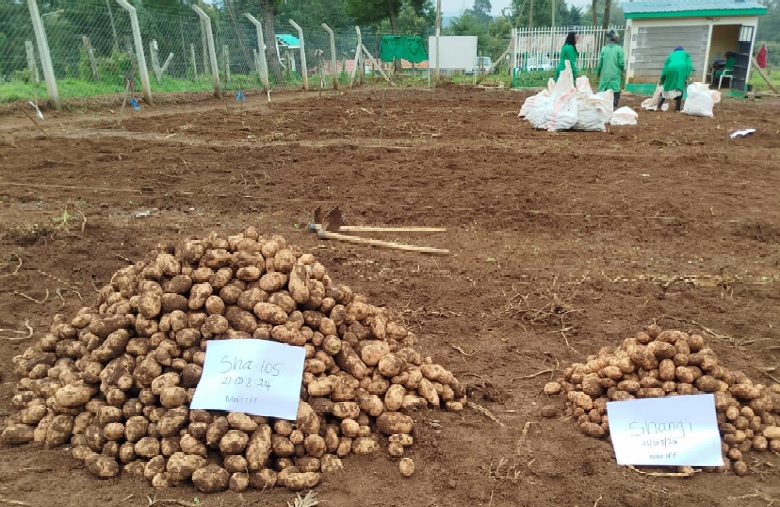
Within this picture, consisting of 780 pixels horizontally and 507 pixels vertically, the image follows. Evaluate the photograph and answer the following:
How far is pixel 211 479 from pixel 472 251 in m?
3.19

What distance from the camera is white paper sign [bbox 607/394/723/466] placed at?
2.41 meters

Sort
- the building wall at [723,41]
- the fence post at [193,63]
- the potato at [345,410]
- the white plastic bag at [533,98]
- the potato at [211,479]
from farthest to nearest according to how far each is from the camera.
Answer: the building wall at [723,41]
the fence post at [193,63]
the white plastic bag at [533,98]
the potato at [345,410]
the potato at [211,479]

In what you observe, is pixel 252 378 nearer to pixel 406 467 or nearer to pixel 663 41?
pixel 406 467

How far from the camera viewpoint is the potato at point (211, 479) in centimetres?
215

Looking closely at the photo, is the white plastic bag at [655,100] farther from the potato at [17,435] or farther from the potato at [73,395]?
the potato at [17,435]

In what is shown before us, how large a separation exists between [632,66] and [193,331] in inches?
804

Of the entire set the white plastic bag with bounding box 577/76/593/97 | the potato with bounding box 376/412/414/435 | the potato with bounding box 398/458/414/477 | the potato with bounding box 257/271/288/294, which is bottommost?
the potato with bounding box 398/458/414/477

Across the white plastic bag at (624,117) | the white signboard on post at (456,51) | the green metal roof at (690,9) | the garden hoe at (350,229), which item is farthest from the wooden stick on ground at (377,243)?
the white signboard on post at (456,51)

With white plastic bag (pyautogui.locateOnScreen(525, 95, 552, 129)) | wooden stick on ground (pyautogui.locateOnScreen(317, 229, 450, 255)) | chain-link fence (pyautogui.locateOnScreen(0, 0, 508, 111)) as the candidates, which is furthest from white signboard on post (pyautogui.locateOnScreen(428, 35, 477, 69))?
wooden stick on ground (pyautogui.locateOnScreen(317, 229, 450, 255))

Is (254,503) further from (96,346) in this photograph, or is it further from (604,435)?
(604,435)

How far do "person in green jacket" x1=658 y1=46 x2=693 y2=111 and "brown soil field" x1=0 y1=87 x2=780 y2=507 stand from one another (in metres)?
3.53

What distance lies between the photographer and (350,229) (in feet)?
17.2

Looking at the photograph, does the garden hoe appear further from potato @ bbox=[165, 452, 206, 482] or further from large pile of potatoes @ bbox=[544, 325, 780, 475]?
potato @ bbox=[165, 452, 206, 482]

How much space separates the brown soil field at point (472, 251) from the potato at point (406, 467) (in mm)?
24
